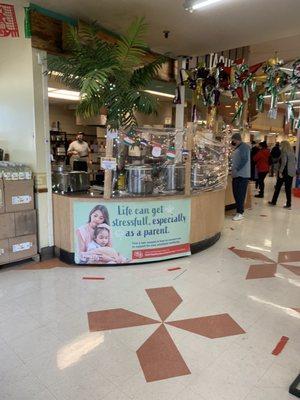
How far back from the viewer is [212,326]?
233cm

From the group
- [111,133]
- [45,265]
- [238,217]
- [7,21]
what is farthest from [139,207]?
[238,217]

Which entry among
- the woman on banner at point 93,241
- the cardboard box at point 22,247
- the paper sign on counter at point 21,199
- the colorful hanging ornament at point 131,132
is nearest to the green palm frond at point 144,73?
the colorful hanging ornament at point 131,132

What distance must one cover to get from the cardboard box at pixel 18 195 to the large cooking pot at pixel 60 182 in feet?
1.00

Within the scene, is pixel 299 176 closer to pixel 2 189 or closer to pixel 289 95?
pixel 289 95

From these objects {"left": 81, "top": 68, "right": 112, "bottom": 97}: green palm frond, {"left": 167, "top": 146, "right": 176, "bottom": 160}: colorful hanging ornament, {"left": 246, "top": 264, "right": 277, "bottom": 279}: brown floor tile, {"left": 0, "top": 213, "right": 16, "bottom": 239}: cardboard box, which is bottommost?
{"left": 246, "top": 264, "right": 277, "bottom": 279}: brown floor tile

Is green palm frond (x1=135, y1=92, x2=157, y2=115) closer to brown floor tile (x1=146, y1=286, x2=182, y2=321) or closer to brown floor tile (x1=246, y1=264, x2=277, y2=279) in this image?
brown floor tile (x1=146, y1=286, x2=182, y2=321)

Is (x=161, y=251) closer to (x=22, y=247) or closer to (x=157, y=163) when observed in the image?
(x=157, y=163)

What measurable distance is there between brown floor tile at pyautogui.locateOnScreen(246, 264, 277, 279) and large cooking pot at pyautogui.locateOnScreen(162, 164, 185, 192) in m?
1.27

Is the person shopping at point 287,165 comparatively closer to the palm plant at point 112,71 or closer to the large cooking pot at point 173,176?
the large cooking pot at point 173,176

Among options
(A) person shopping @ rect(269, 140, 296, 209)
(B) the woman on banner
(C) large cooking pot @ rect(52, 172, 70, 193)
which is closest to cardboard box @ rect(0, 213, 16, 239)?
(C) large cooking pot @ rect(52, 172, 70, 193)

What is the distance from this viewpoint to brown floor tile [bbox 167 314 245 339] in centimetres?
224

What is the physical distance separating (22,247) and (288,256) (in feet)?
10.7

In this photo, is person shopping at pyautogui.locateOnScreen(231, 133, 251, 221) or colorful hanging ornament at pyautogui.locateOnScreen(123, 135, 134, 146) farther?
person shopping at pyautogui.locateOnScreen(231, 133, 251, 221)

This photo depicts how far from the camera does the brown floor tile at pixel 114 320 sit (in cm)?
230
